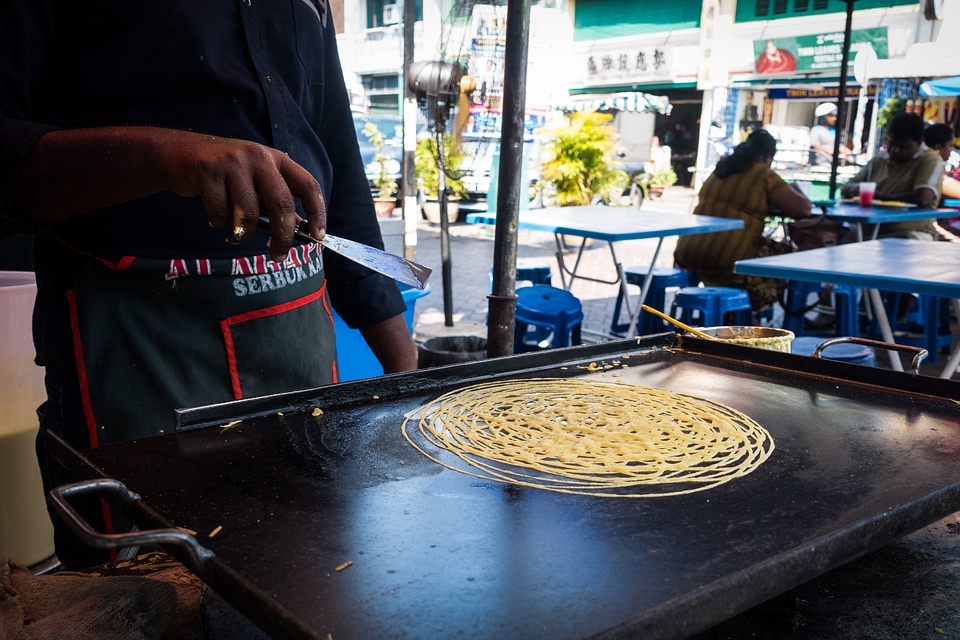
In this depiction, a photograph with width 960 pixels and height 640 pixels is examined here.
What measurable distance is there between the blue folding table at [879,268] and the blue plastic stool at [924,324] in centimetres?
81

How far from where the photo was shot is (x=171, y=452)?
3.65 feet

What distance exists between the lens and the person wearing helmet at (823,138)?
15.2m

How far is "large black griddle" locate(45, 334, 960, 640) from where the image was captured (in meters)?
0.73

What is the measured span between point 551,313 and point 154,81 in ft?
10.7

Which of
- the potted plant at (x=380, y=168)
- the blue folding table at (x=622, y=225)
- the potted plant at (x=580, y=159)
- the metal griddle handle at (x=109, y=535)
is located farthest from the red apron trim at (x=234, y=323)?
the potted plant at (x=580, y=159)

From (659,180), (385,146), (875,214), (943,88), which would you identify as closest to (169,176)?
(875,214)

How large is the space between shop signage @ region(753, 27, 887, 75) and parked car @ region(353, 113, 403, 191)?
8230 mm

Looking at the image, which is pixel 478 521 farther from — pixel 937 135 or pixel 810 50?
pixel 810 50

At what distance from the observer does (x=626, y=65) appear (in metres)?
18.9

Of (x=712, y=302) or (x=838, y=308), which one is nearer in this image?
(x=712, y=302)

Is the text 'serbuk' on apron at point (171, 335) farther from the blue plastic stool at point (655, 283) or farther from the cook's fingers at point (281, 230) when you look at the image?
the blue plastic stool at point (655, 283)

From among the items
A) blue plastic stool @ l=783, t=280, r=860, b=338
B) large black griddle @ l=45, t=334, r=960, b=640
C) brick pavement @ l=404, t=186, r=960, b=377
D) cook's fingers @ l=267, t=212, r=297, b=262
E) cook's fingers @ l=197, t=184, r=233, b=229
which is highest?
cook's fingers @ l=197, t=184, r=233, b=229

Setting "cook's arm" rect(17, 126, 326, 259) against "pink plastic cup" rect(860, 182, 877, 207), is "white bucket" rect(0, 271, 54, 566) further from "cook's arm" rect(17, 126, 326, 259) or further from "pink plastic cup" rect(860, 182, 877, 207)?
"pink plastic cup" rect(860, 182, 877, 207)

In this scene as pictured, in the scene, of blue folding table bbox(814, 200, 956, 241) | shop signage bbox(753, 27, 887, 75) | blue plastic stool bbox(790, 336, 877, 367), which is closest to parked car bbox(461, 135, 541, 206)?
blue folding table bbox(814, 200, 956, 241)
